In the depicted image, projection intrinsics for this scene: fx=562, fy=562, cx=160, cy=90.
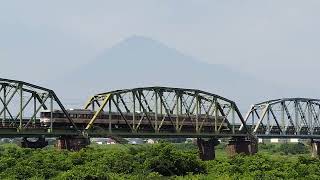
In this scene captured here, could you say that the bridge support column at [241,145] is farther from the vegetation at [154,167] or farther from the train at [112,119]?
the vegetation at [154,167]

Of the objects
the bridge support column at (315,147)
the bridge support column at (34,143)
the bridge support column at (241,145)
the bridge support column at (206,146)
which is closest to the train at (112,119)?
the bridge support column at (206,146)

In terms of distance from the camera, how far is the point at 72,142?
288 feet

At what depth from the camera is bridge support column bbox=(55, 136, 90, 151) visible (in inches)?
3450

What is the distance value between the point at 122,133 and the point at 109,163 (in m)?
33.7

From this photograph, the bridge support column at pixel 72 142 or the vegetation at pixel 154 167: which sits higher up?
the bridge support column at pixel 72 142

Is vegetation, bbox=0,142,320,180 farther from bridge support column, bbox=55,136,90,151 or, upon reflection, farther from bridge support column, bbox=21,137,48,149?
bridge support column, bbox=21,137,48,149

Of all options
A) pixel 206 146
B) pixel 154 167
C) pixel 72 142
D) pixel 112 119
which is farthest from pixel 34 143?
pixel 154 167

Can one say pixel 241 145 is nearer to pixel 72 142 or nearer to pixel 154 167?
pixel 72 142

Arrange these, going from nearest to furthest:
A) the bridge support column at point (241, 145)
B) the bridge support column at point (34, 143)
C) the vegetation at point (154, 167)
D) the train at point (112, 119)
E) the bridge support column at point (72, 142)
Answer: the vegetation at point (154, 167), the train at point (112, 119), the bridge support column at point (72, 142), the bridge support column at point (34, 143), the bridge support column at point (241, 145)

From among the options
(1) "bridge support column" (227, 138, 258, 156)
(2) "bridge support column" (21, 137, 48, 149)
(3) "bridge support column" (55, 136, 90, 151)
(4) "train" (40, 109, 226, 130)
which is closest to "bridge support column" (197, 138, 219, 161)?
(4) "train" (40, 109, 226, 130)

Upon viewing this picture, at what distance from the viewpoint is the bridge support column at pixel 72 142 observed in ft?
287

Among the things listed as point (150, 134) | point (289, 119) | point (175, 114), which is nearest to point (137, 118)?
point (150, 134)

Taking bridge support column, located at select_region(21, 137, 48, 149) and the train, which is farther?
bridge support column, located at select_region(21, 137, 48, 149)

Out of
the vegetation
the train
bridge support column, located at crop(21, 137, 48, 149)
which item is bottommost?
the vegetation
